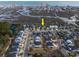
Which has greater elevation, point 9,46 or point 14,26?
point 14,26

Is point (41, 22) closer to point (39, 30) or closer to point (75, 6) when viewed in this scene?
point (39, 30)

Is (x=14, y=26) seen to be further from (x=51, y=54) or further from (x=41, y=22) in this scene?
(x=51, y=54)

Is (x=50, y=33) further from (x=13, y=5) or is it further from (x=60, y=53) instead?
(x=13, y=5)

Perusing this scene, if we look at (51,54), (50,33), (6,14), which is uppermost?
(6,14)

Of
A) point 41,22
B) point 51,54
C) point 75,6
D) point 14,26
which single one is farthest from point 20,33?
point 75,6

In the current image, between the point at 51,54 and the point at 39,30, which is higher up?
the point at 39,30

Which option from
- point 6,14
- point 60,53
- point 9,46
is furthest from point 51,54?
point 6,14

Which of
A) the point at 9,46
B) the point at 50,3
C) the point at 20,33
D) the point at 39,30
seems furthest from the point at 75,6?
the point at 9,46
